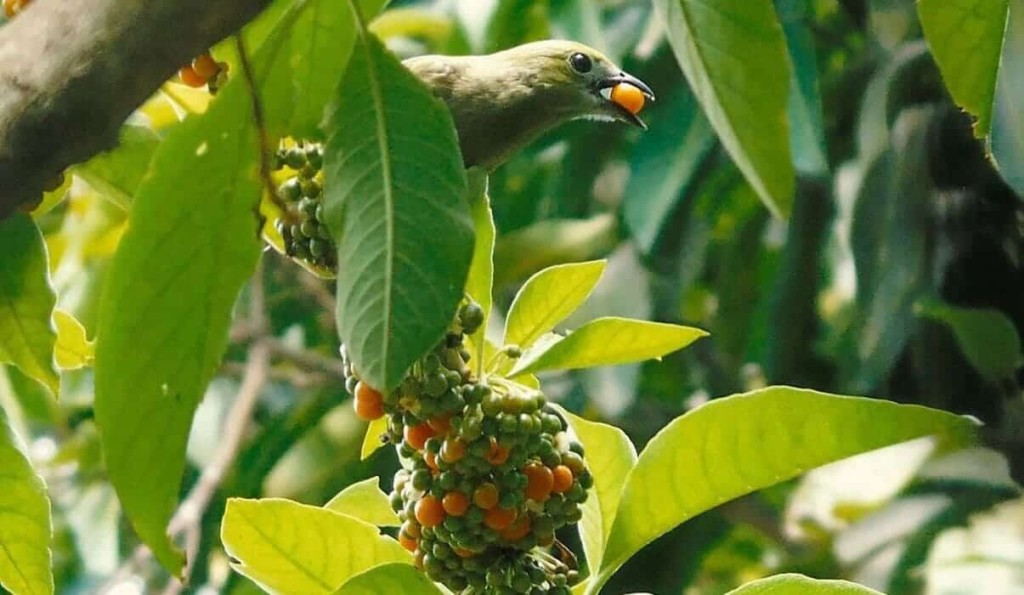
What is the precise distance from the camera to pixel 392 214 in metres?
0.51

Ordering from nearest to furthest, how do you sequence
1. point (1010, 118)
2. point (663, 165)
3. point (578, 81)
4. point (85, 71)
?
point (85, 71)
point (578, 81)
point (1010, 118)
point (663, 165)

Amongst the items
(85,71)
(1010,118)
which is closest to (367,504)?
(85,71)

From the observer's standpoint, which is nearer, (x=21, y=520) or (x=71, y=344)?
(x=21, y=520)

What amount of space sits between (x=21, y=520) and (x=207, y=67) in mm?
254

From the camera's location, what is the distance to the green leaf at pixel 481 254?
0.66m

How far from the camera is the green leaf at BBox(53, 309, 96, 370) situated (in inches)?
32.1

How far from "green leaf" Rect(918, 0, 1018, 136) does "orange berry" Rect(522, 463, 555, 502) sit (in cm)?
27

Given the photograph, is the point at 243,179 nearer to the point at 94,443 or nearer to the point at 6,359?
the point at 6,359

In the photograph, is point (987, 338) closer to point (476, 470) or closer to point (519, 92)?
point (519, 92)

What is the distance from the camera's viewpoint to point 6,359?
70 cm

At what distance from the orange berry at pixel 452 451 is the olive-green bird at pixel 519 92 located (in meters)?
0.23

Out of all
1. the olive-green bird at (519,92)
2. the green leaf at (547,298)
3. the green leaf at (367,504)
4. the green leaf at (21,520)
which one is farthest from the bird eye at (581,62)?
the green leaf at (21,520)

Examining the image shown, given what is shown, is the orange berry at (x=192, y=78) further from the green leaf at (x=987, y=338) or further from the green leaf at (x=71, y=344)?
the green leaf at (x=987, y=338)

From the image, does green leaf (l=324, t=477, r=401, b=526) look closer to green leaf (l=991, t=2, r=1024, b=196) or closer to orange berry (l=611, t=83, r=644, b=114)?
orange berry (l=611, t=83, r=644, b=114)
